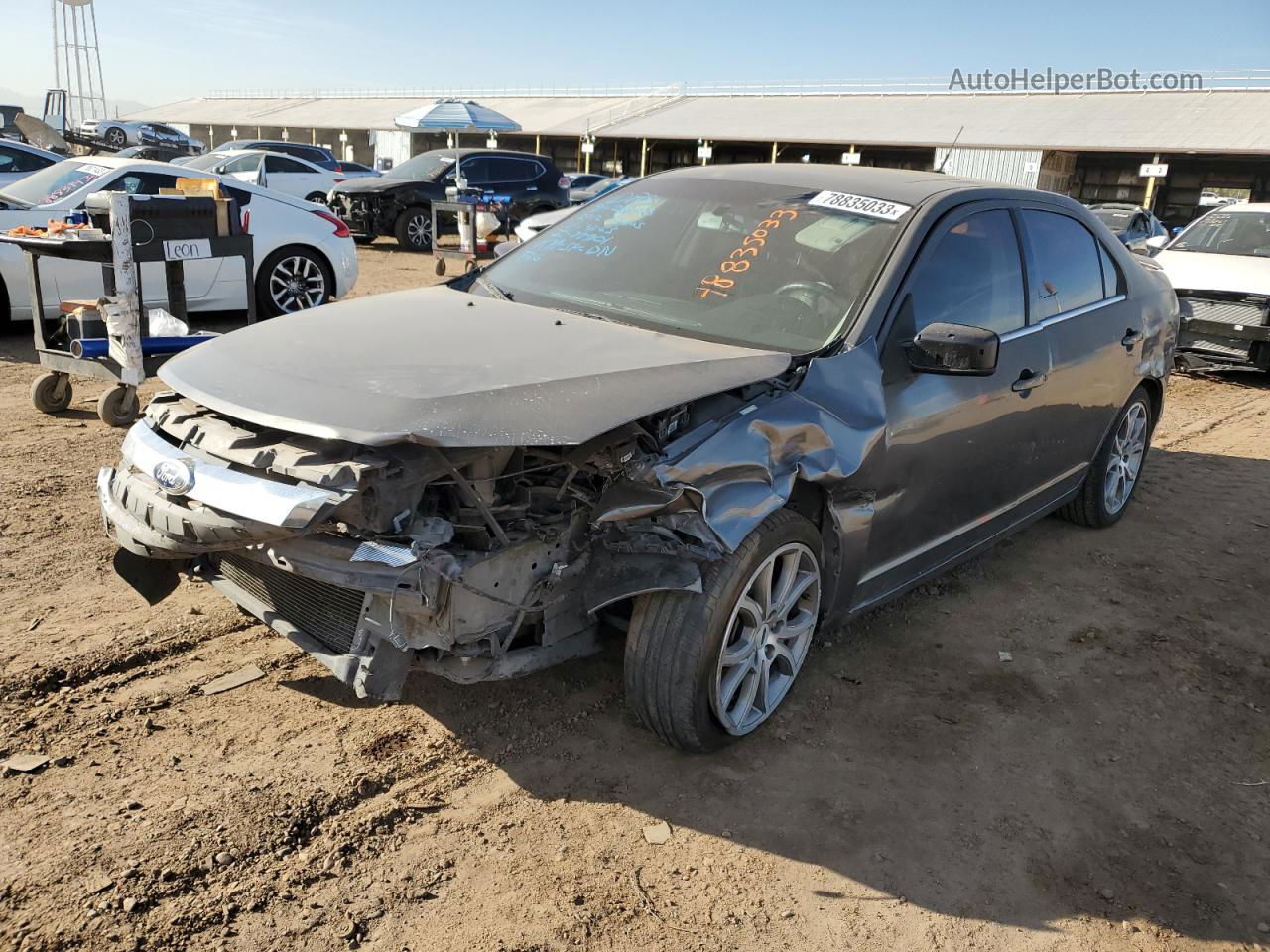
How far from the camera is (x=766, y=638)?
3.13 meters

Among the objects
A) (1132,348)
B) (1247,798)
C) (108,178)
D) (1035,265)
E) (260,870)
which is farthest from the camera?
(108,178)

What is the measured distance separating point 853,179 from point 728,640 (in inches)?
82.5

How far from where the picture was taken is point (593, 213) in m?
4.36

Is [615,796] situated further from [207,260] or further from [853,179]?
[207,260]

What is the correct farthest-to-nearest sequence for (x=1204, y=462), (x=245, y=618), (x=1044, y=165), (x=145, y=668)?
(x=1044, y=165), (x=1204, y=462), (x=245, y=618), (x=145, y=668)

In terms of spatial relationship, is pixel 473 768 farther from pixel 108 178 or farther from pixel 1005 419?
pixel 108 178

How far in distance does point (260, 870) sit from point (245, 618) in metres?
1.46

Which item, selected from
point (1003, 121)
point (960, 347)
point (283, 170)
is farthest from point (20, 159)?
point (1003, 121)

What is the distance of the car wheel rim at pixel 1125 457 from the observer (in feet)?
17.1

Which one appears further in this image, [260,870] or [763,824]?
[763,824]

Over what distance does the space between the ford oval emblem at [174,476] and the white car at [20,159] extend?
9893 mm

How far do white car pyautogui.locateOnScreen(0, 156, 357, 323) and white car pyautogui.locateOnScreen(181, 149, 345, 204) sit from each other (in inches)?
338

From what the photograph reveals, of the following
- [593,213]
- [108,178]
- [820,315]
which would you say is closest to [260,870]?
[820,315]

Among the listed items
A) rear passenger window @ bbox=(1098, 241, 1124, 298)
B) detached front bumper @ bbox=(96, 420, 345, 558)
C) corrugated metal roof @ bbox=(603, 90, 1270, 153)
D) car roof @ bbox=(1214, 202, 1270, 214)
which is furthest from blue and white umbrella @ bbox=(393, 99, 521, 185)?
detached front bumper @ bbox=(96, 420, 345, 558)
